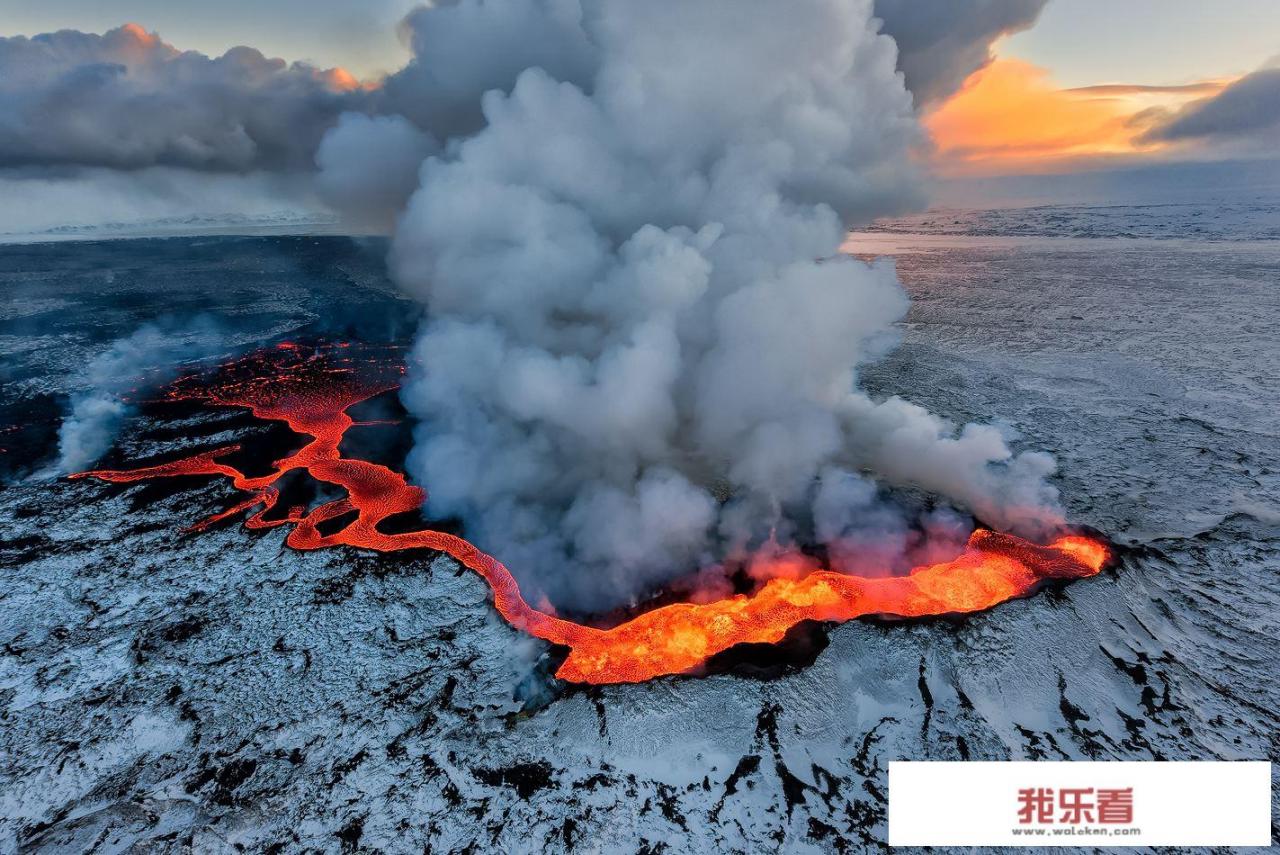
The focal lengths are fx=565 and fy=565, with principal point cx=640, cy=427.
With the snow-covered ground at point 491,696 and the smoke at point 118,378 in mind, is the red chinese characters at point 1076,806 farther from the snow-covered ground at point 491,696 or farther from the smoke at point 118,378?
the smoke at point 118,378

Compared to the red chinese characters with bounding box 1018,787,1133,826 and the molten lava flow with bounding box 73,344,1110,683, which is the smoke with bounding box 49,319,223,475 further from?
the red chinese characters with bounding box 1018,787,1133,826

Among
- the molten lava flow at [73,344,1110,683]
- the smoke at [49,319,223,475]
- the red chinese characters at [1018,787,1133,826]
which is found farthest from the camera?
the smoke at [49,319,223,475]

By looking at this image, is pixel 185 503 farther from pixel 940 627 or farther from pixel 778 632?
pixel 940 627

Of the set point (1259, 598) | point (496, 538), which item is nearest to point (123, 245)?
point (496, 538)

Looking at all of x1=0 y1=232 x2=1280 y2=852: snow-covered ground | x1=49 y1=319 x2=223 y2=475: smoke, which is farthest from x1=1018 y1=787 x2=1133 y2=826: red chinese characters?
x1=49 y1=319 x2=223 y2=475: smoke

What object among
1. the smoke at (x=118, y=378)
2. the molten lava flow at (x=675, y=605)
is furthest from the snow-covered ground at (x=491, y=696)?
the smoke at (x=118, y=378)
